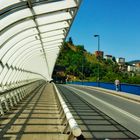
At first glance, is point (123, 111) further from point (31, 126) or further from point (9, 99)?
point (31, 126)

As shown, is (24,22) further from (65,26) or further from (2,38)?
(65,26)

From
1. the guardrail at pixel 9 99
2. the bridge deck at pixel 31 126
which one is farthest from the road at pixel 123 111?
the guardrail at pixel 9 99

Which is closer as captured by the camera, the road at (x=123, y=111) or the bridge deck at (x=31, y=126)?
the bridge deck at (x=31, y=126)

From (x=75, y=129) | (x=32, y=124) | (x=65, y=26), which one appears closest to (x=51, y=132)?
(x=32, y=124)

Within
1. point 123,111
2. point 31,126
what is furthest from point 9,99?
point 123,111

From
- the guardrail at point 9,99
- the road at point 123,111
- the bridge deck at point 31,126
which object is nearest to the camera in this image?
the bridge deck at point 31,126

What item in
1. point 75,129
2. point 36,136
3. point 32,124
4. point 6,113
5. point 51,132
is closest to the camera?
point 75,129

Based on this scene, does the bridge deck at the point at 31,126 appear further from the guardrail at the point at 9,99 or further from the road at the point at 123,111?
the road at the point at 123,111

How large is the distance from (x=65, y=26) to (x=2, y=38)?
4648mm

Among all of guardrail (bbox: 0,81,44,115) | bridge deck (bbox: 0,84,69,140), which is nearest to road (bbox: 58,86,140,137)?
bridge deck (bbox: 0,84,69,140)

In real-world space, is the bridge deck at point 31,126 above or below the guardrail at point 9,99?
below

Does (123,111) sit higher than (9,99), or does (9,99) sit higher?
(9,99)

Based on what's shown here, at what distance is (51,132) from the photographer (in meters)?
12.5

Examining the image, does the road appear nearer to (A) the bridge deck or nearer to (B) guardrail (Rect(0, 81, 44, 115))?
(A) the bridge deck
